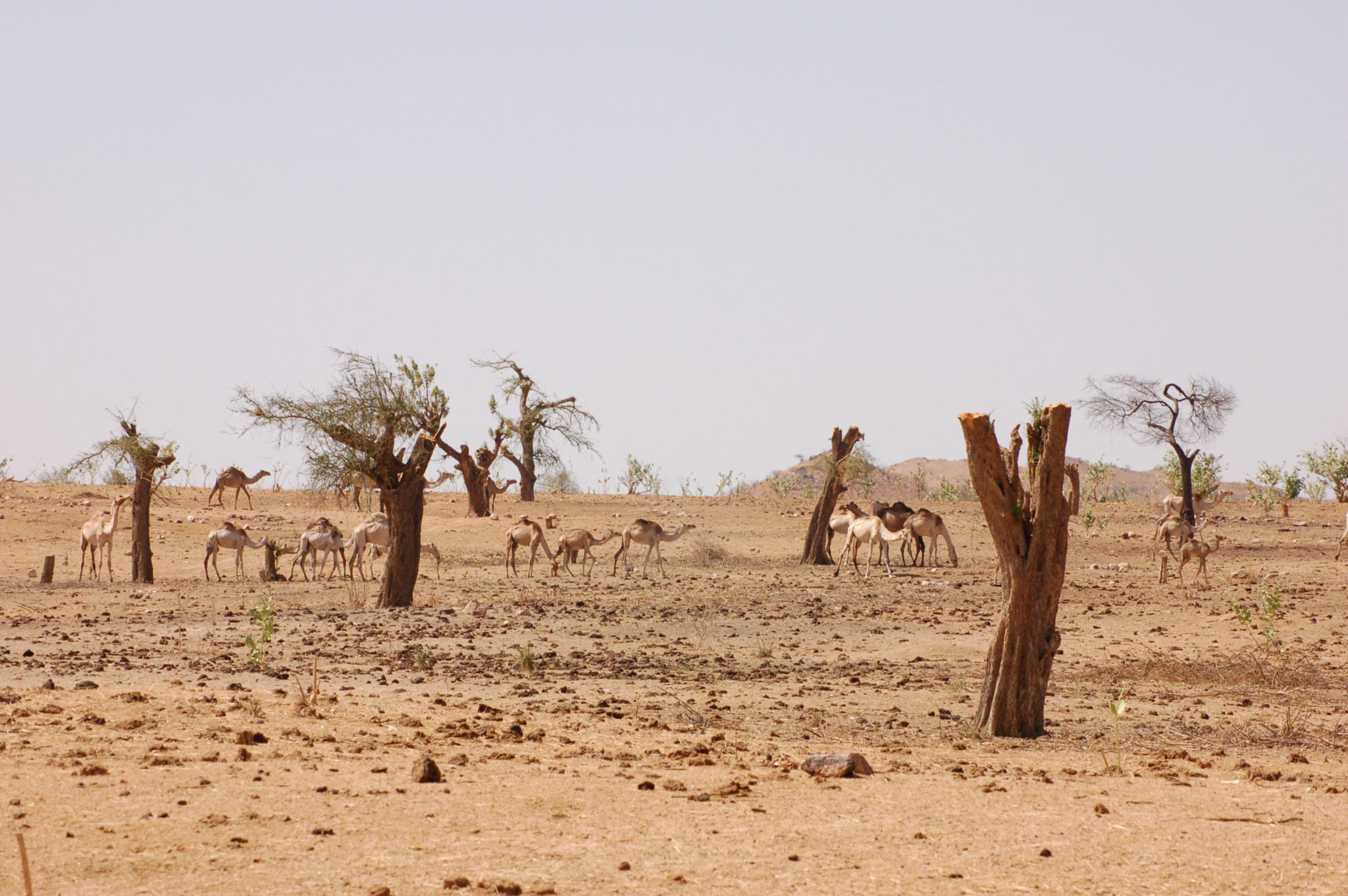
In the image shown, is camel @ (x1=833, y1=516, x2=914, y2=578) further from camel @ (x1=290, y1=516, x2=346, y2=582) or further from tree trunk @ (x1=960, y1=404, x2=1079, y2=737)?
tree trunk @ (x1=960, y1=404, x2=1079, y2=737)

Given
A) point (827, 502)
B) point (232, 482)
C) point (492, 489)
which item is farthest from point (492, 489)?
point (827, 502)

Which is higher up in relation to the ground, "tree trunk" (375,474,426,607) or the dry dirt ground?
"tree trunk" (375,474,426,607)

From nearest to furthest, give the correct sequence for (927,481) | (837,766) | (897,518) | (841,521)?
(837,766)
(841,521)
(897,518)
(927,481)

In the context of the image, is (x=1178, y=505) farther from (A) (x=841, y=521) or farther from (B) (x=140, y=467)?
(B) (x=140, y=467)

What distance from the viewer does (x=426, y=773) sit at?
8.11 metres

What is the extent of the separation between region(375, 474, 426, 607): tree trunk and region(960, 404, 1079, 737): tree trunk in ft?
39.2

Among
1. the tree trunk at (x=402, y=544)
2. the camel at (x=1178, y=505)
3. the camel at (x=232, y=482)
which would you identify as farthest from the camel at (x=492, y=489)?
the camel at (x=1178, y=505)

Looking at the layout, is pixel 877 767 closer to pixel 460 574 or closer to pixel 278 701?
pixel 278 701

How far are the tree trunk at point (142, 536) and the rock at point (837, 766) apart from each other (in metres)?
19.2

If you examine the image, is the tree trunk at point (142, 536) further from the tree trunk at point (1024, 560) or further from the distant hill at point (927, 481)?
the distant hill at point (927, 481)

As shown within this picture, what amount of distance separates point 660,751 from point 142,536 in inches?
738

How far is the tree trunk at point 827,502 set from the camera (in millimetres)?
28578

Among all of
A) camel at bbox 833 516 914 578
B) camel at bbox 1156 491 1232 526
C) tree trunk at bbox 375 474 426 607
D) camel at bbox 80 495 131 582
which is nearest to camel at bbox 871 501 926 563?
camel at bbox 833 516 914 578

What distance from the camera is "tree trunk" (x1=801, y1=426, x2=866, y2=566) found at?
28578 millimetres
